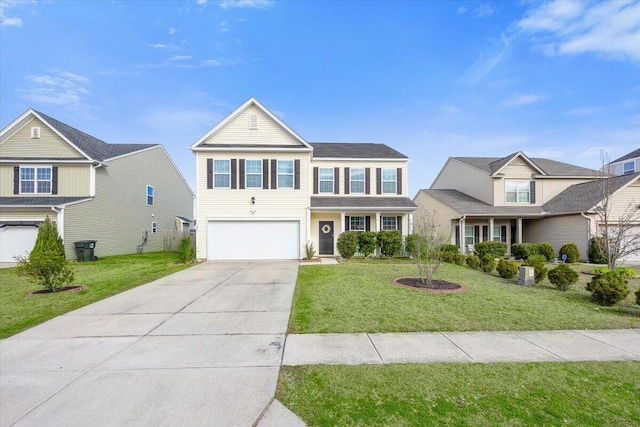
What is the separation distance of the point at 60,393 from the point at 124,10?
630 inches

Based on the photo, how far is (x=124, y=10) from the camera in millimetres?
12992

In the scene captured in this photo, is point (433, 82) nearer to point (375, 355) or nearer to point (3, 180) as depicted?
point (375, 355)

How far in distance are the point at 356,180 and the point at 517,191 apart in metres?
11.5

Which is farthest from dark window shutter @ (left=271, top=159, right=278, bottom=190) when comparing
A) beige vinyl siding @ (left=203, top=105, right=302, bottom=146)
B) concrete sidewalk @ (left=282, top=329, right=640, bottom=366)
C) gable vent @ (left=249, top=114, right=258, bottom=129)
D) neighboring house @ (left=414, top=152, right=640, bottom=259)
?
neighboring house @ (left=414, top=152, right=640, bottom=259)

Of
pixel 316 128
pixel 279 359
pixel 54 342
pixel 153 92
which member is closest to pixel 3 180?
pixel 153 92

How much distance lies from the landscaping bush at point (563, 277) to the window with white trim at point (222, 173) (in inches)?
563

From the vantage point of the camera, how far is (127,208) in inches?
762

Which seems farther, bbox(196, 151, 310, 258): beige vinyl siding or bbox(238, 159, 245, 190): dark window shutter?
bbox(238, 159, 245, 190): dark window shutter

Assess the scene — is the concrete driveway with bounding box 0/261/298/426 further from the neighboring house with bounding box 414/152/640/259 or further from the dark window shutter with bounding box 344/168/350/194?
the neighboring house with bounding box 414/152/640/259

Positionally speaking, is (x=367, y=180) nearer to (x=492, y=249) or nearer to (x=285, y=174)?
(x=285, y=174)

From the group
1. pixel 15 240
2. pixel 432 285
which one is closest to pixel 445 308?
pixel 432 285

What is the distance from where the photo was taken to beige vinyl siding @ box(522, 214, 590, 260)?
16.6 meters

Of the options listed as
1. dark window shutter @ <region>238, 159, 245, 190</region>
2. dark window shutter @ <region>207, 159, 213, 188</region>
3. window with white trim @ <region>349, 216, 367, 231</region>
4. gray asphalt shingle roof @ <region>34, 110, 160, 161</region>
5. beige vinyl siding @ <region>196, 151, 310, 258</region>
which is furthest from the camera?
window with white trim @ <region>349, 216, 367, 231</region>

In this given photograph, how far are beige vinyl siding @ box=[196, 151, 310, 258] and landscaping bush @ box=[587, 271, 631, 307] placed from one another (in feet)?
37.6
